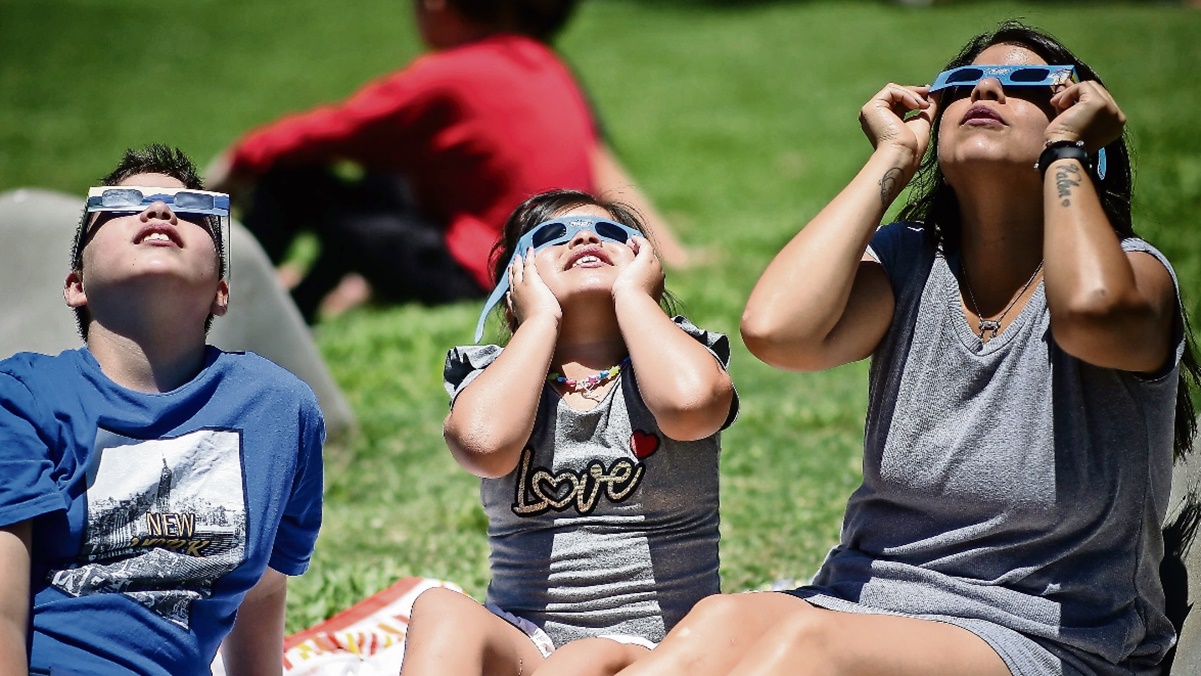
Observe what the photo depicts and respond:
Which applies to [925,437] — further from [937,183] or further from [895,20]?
[895,20]

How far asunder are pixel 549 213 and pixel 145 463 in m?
1.18

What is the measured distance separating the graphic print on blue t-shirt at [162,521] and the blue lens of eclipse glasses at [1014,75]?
163 cm

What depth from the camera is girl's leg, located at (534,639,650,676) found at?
2.55m

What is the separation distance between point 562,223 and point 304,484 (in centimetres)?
85

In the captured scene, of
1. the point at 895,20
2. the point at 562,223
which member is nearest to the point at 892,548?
the point at 562,223

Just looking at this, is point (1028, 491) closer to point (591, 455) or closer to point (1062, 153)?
point (1062, 153)

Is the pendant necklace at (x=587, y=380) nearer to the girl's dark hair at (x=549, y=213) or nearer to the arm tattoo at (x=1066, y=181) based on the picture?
the girl's dark hair at (x=549, y=213)

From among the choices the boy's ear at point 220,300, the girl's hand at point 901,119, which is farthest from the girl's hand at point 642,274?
the boy's ear at point 220,300

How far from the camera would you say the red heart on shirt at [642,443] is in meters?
2.90

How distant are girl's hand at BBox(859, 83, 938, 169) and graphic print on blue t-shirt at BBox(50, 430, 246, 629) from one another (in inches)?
57.5

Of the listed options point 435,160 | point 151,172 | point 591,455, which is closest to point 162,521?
point 151,172

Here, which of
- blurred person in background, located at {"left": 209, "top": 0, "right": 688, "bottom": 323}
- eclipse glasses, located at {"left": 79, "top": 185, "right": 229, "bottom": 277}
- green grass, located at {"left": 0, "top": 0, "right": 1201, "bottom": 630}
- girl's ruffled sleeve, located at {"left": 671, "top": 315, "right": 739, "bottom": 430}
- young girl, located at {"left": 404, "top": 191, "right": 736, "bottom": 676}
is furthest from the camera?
blurred person in background, located at {"left": 209, "top": 0, "right": 688, "bottom": 323}

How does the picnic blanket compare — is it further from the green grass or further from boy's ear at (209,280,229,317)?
boy's ear at (209,280,229,317)

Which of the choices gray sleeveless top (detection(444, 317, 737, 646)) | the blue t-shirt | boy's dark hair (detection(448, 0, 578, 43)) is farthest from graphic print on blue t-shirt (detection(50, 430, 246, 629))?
boy's dark hair (detection(448, 0, 578, 43))
